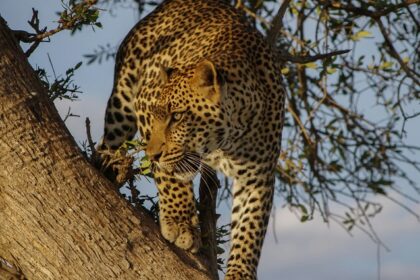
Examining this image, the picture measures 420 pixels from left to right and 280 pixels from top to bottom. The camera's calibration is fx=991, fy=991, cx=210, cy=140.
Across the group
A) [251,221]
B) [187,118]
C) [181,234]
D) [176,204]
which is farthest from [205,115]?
[251,221]

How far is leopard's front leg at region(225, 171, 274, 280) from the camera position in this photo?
21.7 feet

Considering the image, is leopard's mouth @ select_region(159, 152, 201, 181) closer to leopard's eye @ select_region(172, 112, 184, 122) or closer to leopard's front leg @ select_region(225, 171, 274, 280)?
leopard's eye @ select_region(172, 112, 184, 122)

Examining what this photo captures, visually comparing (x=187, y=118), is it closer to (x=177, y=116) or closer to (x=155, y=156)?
(x=177, y=116)

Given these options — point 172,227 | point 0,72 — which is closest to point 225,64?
point 172,227

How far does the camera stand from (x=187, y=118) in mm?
6195

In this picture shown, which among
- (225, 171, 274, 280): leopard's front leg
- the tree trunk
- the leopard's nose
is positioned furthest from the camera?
(225, 171, 274, 280): leopard's front leg

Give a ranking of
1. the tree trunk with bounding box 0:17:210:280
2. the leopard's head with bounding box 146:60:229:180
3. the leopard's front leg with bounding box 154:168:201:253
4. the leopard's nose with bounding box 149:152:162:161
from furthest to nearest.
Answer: the leopard's front leg with bounding box 154:168:201:253 < the leopard's head with bounding box 146:60:229:180 < the leopard's nose with bounding box 149:152:162:161 < the tree trunk with bounding box 0:17:210:280

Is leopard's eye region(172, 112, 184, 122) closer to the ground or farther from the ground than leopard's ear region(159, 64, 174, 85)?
closer to the ground

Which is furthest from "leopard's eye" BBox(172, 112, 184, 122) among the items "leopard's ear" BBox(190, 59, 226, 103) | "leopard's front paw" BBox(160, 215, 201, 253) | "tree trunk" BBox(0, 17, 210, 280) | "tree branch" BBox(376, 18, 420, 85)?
"tree branch" BBox(376, 18, 420, 85)

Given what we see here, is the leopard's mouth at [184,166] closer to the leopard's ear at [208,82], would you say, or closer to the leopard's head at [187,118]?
the leopard's head at [187,118]

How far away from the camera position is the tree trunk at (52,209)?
5.29 m

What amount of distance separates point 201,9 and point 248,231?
5.85ft

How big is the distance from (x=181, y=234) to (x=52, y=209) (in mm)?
1045

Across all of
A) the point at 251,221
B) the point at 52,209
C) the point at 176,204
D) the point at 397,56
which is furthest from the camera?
the point at 397,56
